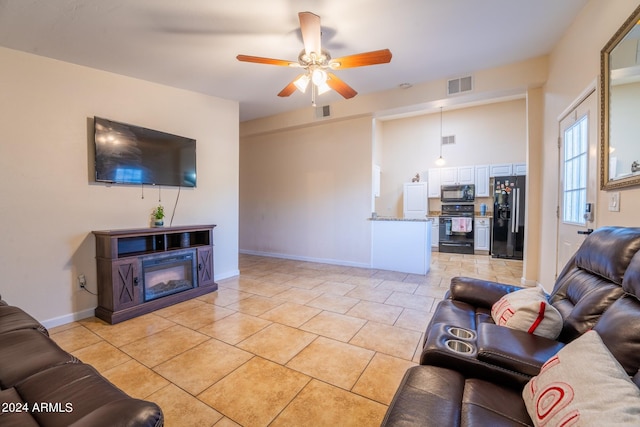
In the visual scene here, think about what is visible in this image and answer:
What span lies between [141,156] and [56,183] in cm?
83

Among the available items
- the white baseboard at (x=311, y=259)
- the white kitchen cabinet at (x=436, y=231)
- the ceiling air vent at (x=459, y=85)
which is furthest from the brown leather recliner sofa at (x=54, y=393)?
the white kitchen cabinet at (x=436, y=231)

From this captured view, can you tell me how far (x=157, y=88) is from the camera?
3520 mm

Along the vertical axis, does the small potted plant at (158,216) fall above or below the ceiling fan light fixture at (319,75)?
below

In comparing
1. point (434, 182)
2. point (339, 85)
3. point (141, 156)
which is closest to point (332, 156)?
point (339, 85)

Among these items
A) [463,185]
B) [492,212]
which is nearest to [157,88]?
[463,185]

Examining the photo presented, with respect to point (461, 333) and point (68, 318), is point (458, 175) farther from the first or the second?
point (68, 318)

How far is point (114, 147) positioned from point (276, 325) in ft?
8.80

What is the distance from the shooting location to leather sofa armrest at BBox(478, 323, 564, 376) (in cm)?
101

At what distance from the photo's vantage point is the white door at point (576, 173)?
2.14 meters

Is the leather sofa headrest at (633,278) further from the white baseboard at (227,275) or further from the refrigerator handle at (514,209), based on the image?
the refrigerator handle at (514,209)

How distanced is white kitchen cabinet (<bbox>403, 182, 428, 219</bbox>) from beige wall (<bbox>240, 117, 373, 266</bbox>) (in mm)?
2662

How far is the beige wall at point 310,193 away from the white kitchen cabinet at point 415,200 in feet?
8.73

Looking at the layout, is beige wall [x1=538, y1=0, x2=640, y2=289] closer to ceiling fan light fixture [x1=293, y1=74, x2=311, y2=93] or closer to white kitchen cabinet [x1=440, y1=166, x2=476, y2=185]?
ceiling fan light fixture [x1=293, y1=74, x2=311, y2=93]

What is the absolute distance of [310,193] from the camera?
546cm
